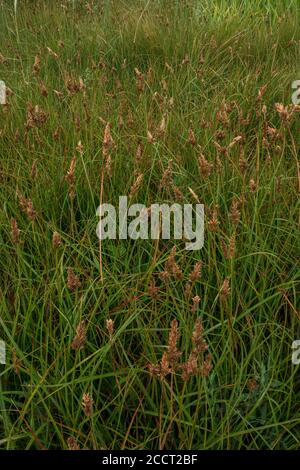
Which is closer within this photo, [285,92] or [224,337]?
[224,337]

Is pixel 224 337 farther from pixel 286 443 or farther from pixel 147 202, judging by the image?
pixel 147 202

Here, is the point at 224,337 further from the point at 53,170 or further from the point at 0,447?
the point at 53,170

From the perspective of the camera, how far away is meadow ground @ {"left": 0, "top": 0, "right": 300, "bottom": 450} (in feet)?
4.05

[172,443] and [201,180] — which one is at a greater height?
[201,180]

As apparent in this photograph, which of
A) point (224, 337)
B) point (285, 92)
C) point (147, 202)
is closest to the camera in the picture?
point (224, 337)

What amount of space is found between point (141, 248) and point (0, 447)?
0.69 m

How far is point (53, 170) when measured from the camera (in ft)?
6.50

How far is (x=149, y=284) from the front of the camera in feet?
5.08

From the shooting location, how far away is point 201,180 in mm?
1951

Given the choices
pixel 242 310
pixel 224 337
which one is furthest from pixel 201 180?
pixel 224 337

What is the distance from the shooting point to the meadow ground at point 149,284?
4.05 feet

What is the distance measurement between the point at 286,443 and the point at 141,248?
0.68 meters

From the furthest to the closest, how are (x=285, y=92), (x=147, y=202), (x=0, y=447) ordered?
(x=285, y=92) < (x=147, y=202) < (x=0, y=447)

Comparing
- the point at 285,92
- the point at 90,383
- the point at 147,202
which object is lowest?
the point at 90,383
